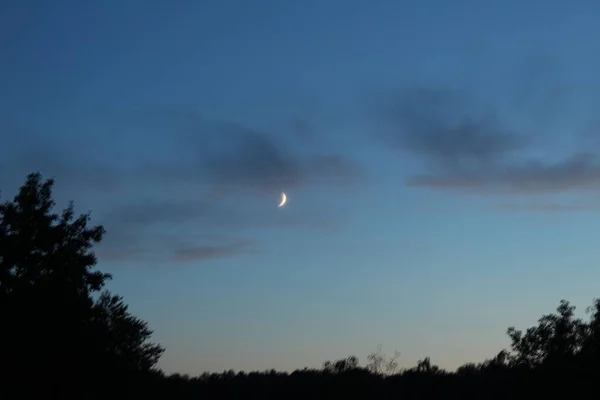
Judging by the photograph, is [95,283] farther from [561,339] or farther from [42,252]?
[561,339]

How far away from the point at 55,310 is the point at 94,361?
A: 2861mm

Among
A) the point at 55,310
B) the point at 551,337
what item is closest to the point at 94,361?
the point at 55,310

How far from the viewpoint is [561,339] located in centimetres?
6562

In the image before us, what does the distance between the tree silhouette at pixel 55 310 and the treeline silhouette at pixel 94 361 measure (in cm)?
5

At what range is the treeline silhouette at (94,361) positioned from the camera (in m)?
36.8

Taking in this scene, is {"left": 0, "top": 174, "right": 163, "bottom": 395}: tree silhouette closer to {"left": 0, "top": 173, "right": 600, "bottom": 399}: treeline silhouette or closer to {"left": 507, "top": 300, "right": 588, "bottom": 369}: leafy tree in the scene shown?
{"left": 0, "top": 173, "right": 600, "bottom": 399}: treeline silhouette

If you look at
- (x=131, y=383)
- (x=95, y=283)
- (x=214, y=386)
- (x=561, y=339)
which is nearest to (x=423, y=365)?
(x=214, y=386)

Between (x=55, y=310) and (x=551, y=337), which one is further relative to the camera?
(x=551, y=337)

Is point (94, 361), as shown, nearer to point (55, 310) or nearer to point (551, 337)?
point (55, 310)

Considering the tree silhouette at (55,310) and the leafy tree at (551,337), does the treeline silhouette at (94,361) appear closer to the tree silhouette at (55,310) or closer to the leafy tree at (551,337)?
the tree silhouette at (55,310)

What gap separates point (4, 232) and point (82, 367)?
9.91 m

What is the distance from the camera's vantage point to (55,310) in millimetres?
40000

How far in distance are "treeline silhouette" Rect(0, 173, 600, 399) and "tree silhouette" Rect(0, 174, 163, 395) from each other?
5cm

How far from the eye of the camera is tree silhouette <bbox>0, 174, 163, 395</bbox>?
38.5m
